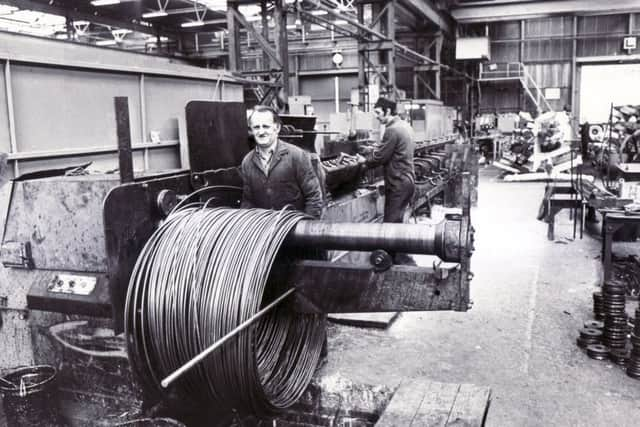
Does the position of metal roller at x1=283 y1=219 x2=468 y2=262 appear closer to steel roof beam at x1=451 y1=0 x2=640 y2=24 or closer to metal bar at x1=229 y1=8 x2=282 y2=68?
metal bar at x1=229 y1=8 x2=282 y2=68

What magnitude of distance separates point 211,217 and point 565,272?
473 centimetres

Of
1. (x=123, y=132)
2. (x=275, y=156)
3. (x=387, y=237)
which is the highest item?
(x=123, y=132)

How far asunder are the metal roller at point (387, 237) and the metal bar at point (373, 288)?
0.29ft

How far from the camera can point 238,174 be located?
3.60m

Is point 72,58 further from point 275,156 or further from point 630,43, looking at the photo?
point 630,43

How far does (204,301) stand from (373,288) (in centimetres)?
72

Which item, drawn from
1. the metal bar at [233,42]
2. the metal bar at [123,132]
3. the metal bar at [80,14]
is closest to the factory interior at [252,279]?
the metal bar at [123,132]

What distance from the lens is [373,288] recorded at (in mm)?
2561

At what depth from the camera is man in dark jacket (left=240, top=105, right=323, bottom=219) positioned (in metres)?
3.43

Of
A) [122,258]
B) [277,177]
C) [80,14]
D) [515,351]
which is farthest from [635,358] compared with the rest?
[80,14]

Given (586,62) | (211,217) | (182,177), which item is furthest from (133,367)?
(586,62)

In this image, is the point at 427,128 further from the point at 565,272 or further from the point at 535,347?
the point at 535,347

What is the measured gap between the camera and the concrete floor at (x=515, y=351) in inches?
130

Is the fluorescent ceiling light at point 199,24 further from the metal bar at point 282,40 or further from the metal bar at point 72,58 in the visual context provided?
the metal bar at point 72,58
